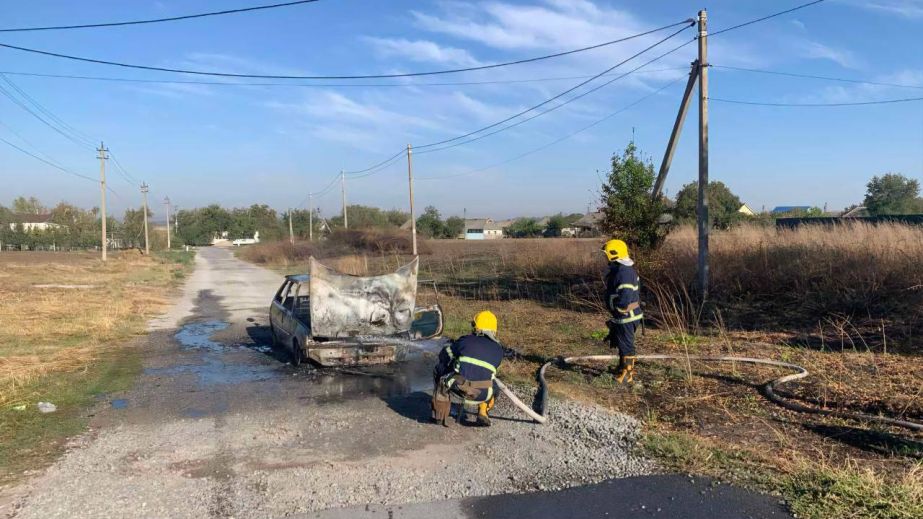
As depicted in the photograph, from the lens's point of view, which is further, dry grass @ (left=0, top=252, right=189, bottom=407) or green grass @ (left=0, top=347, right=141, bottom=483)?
dry grass @ (left=0, top=252, right=189, bottom=407)

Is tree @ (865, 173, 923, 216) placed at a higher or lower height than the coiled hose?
higher

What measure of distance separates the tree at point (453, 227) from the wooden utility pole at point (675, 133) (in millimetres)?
Answer: 76462

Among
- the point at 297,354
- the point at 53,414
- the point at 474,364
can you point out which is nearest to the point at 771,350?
the point at 474,364

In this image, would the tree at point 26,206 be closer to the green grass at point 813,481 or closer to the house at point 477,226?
the house at point 477,226

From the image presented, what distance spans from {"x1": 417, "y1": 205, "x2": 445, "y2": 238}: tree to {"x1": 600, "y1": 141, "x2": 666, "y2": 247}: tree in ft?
235

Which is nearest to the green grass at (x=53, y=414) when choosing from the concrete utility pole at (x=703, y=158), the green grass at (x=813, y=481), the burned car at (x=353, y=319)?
the burned car at (x=353, y=319)

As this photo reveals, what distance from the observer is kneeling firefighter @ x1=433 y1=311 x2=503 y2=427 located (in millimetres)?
5840

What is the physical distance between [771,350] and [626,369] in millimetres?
3030

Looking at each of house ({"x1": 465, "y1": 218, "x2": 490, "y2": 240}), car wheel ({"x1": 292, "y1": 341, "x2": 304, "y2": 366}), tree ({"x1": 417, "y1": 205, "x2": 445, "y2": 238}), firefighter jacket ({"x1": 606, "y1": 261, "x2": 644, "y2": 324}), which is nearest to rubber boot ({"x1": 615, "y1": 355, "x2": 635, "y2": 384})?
firefighter jacket ({"x1": 606, "y1": 261, "x2": 644, "y2": 324})

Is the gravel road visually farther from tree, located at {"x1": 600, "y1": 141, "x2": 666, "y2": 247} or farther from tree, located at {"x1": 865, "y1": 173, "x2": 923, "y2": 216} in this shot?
tree, located at {"x1": 865, "y1": 173, "x2": 923, "y2": 216}

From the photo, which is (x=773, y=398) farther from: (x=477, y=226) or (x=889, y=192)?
(x=477, y=226)

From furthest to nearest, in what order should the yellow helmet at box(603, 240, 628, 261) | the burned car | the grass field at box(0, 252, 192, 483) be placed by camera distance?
the burned car < the yellow helmet at box(603, 240, 628, 261) < the grass field at box(0, 252, 192, 483)

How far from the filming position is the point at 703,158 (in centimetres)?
1339

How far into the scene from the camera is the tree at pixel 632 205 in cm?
1552
